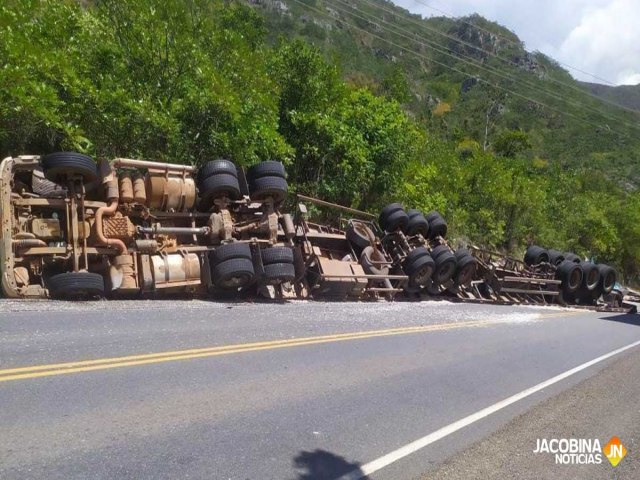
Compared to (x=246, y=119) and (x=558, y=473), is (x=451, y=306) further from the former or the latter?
(x=558, y=473)

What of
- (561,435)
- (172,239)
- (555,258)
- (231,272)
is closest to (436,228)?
(555,258)

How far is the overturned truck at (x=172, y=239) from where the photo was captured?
30.9 feet

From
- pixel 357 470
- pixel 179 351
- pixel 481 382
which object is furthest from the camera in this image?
pixel 481 382

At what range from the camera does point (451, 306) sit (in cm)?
1580

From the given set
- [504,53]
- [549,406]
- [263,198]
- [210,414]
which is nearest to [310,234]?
[263,198]

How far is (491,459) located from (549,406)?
223 cm

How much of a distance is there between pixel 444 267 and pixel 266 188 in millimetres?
6789

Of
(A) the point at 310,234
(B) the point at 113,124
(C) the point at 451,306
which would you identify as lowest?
(C) the point at 451,306

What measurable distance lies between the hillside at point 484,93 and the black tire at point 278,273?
58.1m

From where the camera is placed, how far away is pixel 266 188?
1227 cm

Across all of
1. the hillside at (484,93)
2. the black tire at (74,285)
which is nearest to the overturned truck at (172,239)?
the black tire at (74,285)

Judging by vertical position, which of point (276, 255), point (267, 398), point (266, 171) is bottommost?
point (267, 398)

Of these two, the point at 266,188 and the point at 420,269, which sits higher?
the point at 266,188

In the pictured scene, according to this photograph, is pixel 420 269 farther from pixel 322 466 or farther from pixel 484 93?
pixel 484 93
